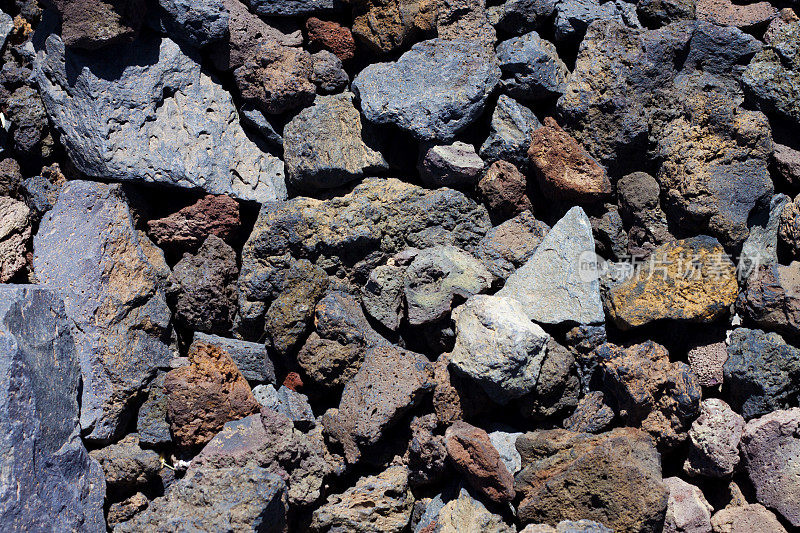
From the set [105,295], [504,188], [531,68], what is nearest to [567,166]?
[504,188]

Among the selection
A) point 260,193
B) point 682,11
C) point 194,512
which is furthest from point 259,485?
point 682,11

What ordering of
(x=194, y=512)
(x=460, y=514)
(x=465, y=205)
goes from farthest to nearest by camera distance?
(x=465, y=205), (x=460, y=514), (x=194, y=512)

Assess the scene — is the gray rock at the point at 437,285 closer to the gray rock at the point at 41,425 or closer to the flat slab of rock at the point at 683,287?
the flat slab of rock at the point at 683,287

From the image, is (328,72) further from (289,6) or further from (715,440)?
(715,440)

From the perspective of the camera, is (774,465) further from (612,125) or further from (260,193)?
(260,193)

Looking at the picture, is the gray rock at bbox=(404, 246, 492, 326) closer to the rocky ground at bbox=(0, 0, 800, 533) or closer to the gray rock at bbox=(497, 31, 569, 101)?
the rocky ground at bbox=(0, 0, 800, 533)

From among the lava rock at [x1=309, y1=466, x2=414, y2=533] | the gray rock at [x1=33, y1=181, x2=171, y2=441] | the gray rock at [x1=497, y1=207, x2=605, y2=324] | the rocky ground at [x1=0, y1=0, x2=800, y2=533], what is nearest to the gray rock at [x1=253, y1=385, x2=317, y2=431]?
the rocky ground at [x1=0, y1=0, x2=800, y2=533]

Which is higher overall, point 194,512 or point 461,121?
point 461,121
